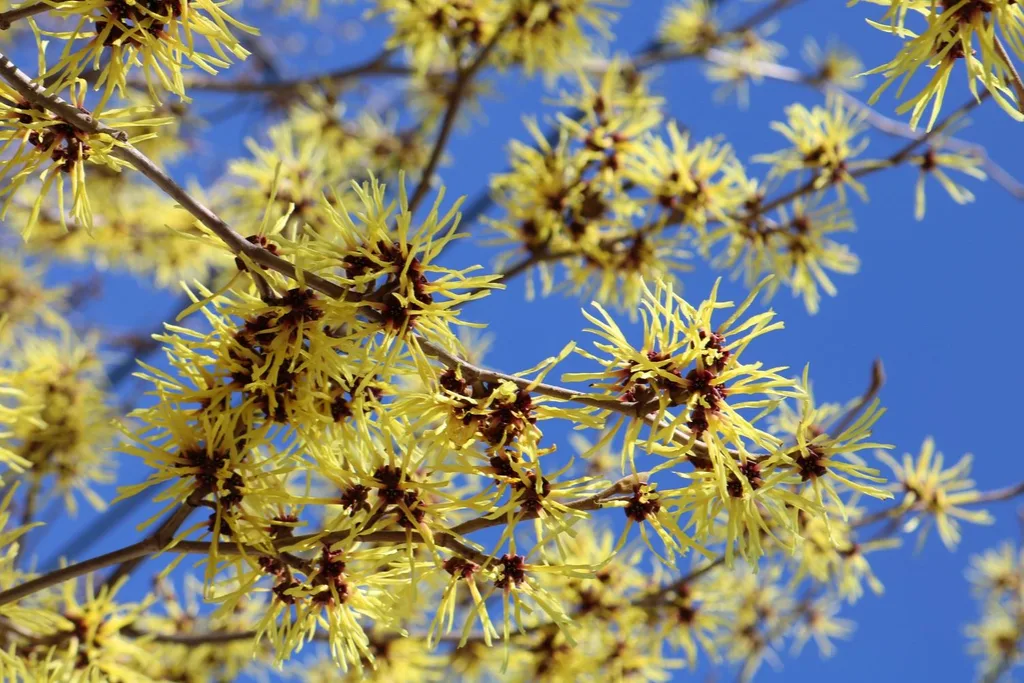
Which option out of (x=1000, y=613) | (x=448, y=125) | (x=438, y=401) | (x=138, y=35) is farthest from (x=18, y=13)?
(x=1000, y=613)

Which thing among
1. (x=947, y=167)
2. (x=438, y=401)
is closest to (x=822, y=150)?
(x=947, y=167)

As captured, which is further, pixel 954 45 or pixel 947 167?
pixel 947 167

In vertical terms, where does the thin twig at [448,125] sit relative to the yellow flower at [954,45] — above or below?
above

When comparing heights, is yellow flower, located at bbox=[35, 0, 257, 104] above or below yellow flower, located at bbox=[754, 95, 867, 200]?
below

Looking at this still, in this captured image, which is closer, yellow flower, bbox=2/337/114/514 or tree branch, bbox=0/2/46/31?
tree branch, bbox=0/2/46/31

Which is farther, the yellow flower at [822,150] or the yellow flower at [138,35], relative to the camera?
the yellow flower at [822,150]

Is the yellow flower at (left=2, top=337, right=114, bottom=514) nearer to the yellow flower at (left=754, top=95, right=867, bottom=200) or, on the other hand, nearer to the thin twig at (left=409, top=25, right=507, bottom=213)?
the thin twig at (left=409, top=25, right=507, bottom=213)

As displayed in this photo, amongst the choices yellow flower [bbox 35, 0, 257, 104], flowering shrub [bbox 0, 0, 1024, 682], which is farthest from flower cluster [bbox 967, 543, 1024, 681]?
yellow flower [bbox 35, 0, 257, 104]

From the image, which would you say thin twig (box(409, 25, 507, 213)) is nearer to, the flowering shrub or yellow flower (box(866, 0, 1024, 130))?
the flowering shrub

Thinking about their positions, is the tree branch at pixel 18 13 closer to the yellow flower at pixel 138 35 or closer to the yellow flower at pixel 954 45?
the yellow flower at pixel 138 35

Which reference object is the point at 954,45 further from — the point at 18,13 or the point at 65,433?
the point at 65,433

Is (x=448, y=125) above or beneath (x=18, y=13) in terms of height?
above

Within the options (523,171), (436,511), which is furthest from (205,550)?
(523,171)

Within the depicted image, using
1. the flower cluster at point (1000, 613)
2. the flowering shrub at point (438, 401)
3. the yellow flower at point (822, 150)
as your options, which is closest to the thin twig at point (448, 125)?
the flowering shrub at point (438, 401)
